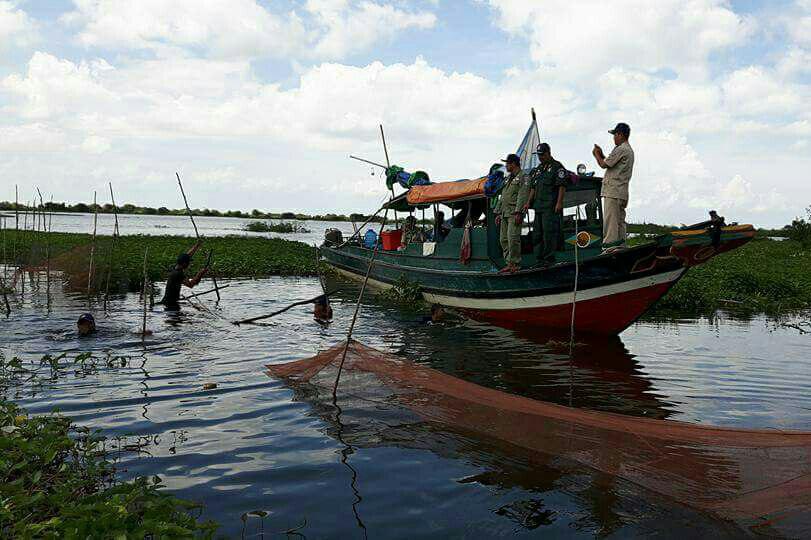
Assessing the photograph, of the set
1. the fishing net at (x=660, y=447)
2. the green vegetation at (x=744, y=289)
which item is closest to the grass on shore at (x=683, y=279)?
the green vegetation at (x=744, y=289)

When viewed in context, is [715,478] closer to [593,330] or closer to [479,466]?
[479,466]

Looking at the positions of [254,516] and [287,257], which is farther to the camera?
[287,257]

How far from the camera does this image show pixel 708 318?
15250mm

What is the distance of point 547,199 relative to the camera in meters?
12.3

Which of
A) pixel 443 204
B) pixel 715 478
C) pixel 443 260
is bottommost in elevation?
pixel 715 478

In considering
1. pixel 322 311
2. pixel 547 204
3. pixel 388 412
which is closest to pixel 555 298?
pixel 547 204

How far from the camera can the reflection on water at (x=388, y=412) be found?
4660mm

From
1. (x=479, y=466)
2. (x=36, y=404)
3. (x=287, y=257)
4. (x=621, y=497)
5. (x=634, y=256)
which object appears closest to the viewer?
(x=621, y=497)

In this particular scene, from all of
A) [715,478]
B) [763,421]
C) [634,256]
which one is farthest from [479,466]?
[634,256]

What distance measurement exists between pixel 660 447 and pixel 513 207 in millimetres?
8340

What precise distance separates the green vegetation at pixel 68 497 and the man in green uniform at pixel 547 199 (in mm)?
9096

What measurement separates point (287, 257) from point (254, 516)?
78.5 feet

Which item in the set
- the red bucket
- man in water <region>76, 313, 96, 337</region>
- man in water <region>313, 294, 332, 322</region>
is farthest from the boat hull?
man in water <region>76, 313, 96, 337</region>

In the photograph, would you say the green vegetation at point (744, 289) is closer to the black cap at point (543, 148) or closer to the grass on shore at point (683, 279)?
the grass on shore at point (683, 279)
